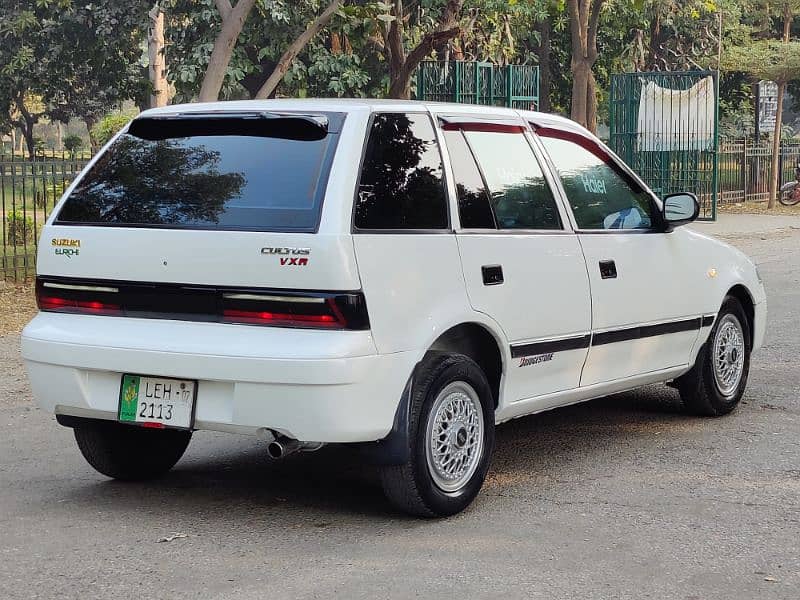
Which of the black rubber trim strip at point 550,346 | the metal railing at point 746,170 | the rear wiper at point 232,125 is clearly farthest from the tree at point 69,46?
the black rubber trim strip at point 550,346

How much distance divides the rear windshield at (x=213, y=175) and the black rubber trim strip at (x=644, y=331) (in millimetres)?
→ 1950

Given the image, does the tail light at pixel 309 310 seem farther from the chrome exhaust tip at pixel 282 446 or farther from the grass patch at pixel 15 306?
the grass patch at pixel 15 306

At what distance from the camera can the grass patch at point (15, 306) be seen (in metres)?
12.6

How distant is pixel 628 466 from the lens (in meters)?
6.75

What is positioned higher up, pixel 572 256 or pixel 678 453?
pixel 572 256

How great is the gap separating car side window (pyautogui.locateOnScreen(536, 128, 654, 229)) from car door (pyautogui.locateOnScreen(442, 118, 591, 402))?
20cm

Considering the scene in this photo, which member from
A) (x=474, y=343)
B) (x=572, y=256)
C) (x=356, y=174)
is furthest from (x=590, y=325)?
(x=356, y=174)

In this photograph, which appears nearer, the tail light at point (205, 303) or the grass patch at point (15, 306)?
the tail light at point (205, 303)

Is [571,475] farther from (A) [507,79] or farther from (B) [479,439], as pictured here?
(A) [507,79]

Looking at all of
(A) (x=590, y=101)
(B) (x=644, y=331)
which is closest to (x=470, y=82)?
(A) (x=590, y=101)

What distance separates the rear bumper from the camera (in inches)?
206

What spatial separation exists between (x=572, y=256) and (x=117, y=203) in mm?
2196

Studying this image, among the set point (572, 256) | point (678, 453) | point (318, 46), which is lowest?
point (678, 453)

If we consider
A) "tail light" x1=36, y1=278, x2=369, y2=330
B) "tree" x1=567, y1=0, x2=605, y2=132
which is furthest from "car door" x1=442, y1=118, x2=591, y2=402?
"tree" x1=567, y1=0, x2=605, y2=132
